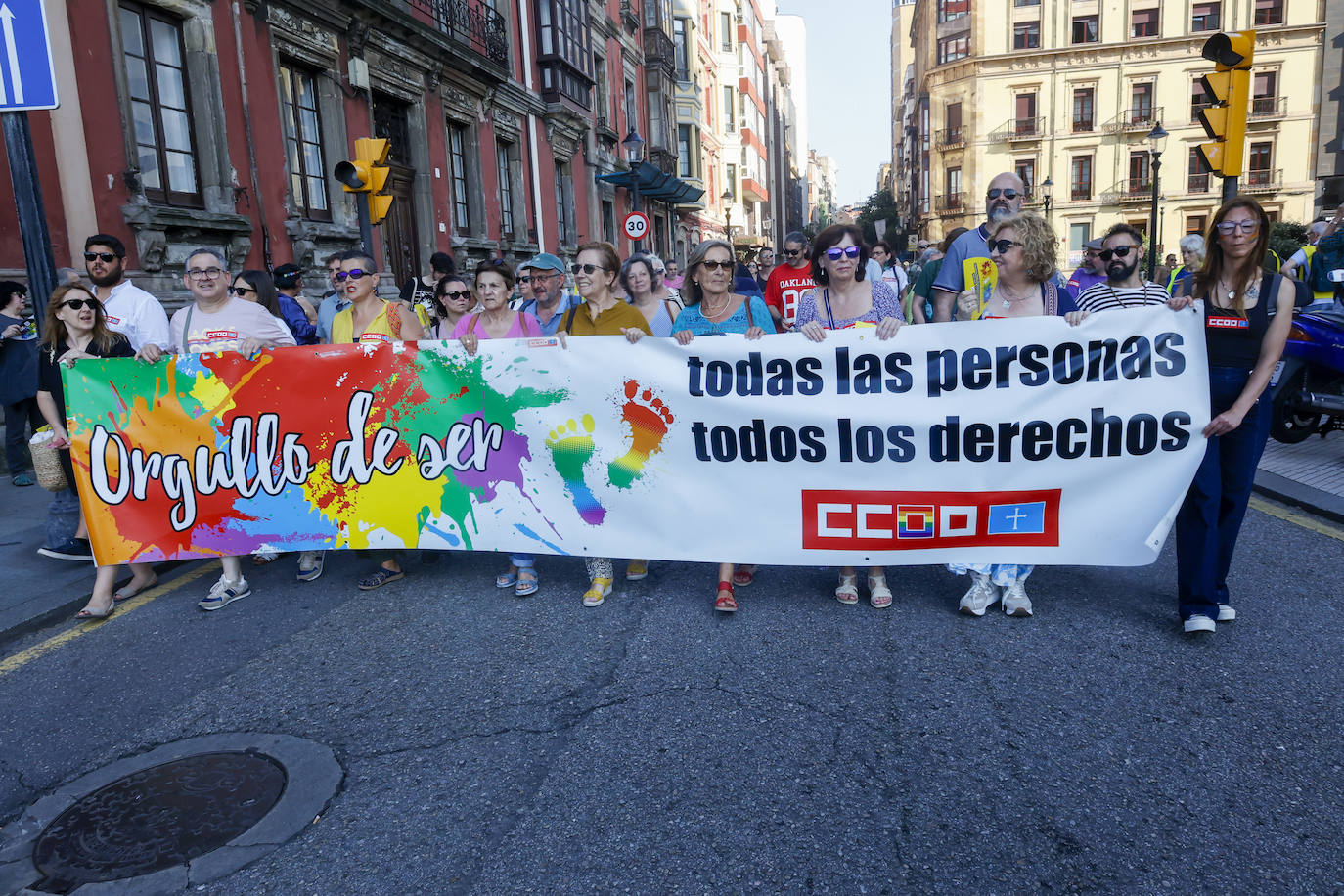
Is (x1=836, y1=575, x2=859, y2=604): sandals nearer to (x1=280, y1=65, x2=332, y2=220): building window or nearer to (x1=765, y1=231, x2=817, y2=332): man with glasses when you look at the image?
(x1=765, y1=231, x2=817, y2=332): man with glasses

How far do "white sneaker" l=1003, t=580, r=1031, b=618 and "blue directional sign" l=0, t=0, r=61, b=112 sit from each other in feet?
18.3

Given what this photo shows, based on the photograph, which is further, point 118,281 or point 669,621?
point 118,281

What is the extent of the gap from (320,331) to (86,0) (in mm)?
5351

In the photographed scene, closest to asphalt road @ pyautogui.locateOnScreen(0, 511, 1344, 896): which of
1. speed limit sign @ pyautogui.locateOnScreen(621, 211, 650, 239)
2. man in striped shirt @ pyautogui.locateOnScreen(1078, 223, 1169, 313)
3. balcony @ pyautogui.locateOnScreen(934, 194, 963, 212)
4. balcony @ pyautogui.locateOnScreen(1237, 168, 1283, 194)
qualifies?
man in striped shirt @ pyautogui.locateOnScreen(1078, 223, 1169, 313)

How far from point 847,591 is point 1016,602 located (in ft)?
2.51

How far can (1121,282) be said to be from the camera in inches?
180

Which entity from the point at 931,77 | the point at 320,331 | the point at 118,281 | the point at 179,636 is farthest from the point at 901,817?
the point at 931,77

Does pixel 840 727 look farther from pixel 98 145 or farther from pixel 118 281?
pixel 98 145

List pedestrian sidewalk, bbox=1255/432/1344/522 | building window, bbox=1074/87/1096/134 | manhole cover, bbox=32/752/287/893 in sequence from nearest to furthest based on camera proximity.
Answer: manhole cover, bbox=32/752/287/893 < pedestrian sidewalk, bbox=1255/432/1344/522 < building window, bbox=1074/87/1096/134

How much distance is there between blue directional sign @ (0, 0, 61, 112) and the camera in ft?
15.8

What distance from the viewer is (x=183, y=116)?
10.8m

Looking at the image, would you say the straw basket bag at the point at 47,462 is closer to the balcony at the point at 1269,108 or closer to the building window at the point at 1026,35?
the building window at the point at 1026,35

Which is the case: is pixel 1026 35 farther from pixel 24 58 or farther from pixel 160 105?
pixel 24 58

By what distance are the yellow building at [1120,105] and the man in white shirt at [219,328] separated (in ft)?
175
